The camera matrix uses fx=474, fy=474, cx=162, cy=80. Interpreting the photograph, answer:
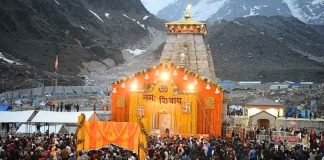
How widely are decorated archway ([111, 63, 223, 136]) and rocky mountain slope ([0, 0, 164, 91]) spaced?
6659 cm

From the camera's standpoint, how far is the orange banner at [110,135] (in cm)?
2302

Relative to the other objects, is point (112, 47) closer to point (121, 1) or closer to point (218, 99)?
point (121, 1)

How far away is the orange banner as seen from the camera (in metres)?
23.0

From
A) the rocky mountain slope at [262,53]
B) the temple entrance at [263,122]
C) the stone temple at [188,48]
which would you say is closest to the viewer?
the stone temple at [188,48]

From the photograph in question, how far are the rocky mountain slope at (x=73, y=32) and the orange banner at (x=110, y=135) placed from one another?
78.5m

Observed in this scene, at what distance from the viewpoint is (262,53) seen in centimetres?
13850

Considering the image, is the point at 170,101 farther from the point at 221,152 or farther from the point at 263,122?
the point at 221,152

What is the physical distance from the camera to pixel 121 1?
627ft

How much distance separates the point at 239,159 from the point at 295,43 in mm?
146063

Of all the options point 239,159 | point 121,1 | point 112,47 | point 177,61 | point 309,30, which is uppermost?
point 121,1

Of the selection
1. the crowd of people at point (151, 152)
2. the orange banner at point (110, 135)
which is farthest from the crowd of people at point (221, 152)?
the orange banner at point (110, 135)

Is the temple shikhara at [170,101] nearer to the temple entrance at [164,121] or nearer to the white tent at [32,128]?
the temple entrance at [164,121]

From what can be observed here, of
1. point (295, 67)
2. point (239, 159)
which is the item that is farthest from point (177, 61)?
point (295, 67)

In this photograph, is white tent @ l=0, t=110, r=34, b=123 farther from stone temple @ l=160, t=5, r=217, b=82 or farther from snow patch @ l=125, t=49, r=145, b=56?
snow patch @ l=125, t=49, r=145, b=56
